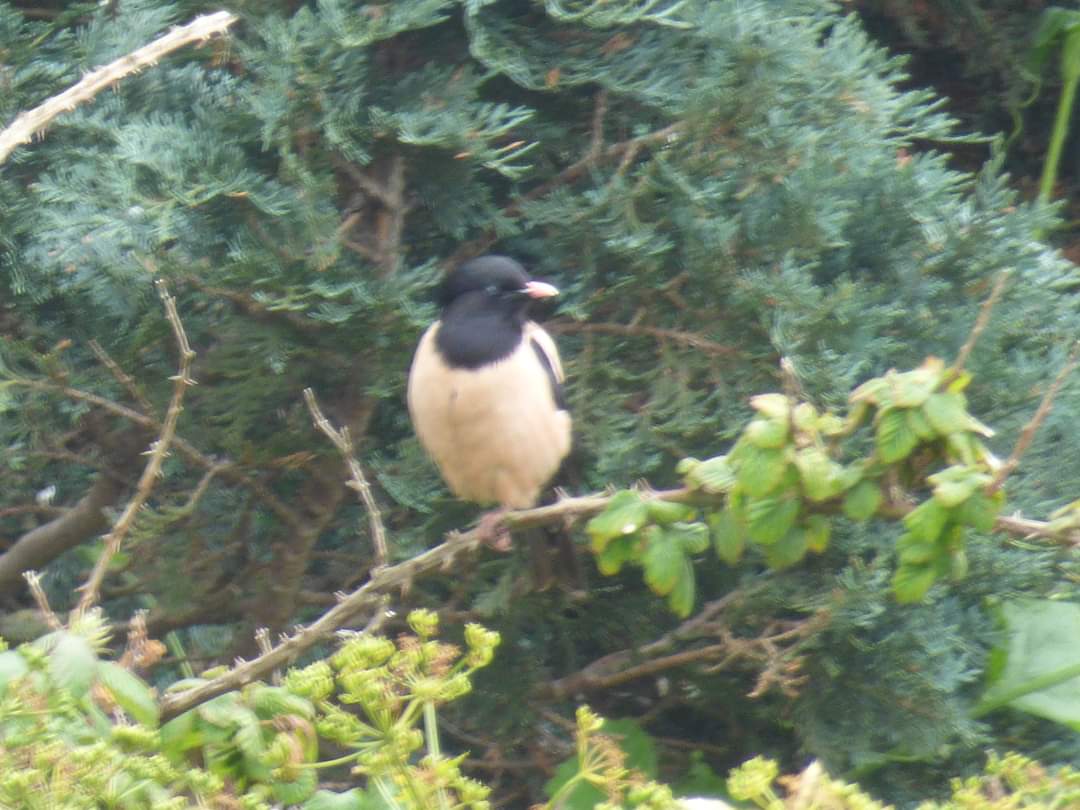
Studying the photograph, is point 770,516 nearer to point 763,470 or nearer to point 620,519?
point 763,470

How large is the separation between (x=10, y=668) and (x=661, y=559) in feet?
4.10

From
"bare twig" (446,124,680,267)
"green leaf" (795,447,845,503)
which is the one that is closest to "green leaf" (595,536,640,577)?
"green leaf" (795,447,845,503)

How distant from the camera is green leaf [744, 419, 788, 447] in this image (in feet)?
8.72

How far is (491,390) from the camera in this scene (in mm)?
4219

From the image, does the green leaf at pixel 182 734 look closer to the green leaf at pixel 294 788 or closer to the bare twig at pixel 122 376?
the green leaf at pixel 294 788

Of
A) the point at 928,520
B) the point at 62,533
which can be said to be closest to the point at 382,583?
the point at 928,520

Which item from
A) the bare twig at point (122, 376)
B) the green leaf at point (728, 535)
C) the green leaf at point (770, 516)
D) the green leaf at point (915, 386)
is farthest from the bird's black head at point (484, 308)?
the green leaf at point (915, 386)

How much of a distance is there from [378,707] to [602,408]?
155 cm

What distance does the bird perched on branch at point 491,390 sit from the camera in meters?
3.92

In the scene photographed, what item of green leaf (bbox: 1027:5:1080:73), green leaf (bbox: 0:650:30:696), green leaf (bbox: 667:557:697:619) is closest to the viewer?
green leaf (bbox: 0:650:30:696)

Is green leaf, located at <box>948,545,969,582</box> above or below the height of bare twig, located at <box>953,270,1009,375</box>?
below

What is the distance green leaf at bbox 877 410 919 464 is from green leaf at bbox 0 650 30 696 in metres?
1.49

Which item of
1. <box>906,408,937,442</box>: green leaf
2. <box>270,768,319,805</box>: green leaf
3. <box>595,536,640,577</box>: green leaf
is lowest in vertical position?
<box>270,768,319,805</box>: green leaf

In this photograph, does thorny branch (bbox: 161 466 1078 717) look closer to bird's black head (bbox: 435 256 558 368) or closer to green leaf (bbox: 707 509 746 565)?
green leaf (bbox: 707 509 746 565)
